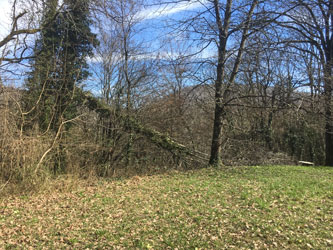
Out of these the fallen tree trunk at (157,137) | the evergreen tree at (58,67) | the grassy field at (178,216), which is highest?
the evergreen tree at (58,67)

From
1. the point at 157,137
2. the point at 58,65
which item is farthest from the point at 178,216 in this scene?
the point at 58,65

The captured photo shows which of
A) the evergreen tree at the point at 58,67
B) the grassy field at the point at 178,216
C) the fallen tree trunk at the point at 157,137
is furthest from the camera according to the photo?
the fallen tree trunk at the point at 157,137

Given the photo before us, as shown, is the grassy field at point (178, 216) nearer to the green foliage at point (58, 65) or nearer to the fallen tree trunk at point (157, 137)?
the green foliage at point (58, 65)

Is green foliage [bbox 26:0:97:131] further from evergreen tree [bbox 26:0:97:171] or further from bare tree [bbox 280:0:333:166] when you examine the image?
bare tree [bbox 280:0:333:166]

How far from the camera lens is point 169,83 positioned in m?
16.3

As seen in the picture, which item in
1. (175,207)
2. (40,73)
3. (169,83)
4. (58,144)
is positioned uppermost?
(169,83)

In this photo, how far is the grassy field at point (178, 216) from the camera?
4.80 meters

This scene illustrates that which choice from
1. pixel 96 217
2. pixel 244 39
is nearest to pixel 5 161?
pixel 96 217

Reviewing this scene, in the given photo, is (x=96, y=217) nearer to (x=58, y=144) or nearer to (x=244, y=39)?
(x=58, y=144)

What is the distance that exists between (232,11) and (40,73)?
832 cm

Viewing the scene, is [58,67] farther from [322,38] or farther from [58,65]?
[322,38]

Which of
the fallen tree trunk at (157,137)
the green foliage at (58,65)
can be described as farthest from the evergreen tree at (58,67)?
the fallen tree trunk at (157,137)

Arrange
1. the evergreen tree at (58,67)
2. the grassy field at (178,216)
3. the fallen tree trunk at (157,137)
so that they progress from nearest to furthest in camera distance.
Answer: the grassy field at (178,216), the evergreen tree at (58,67), the fallen tree trunk at (157,137)

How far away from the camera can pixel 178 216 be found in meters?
5.92
